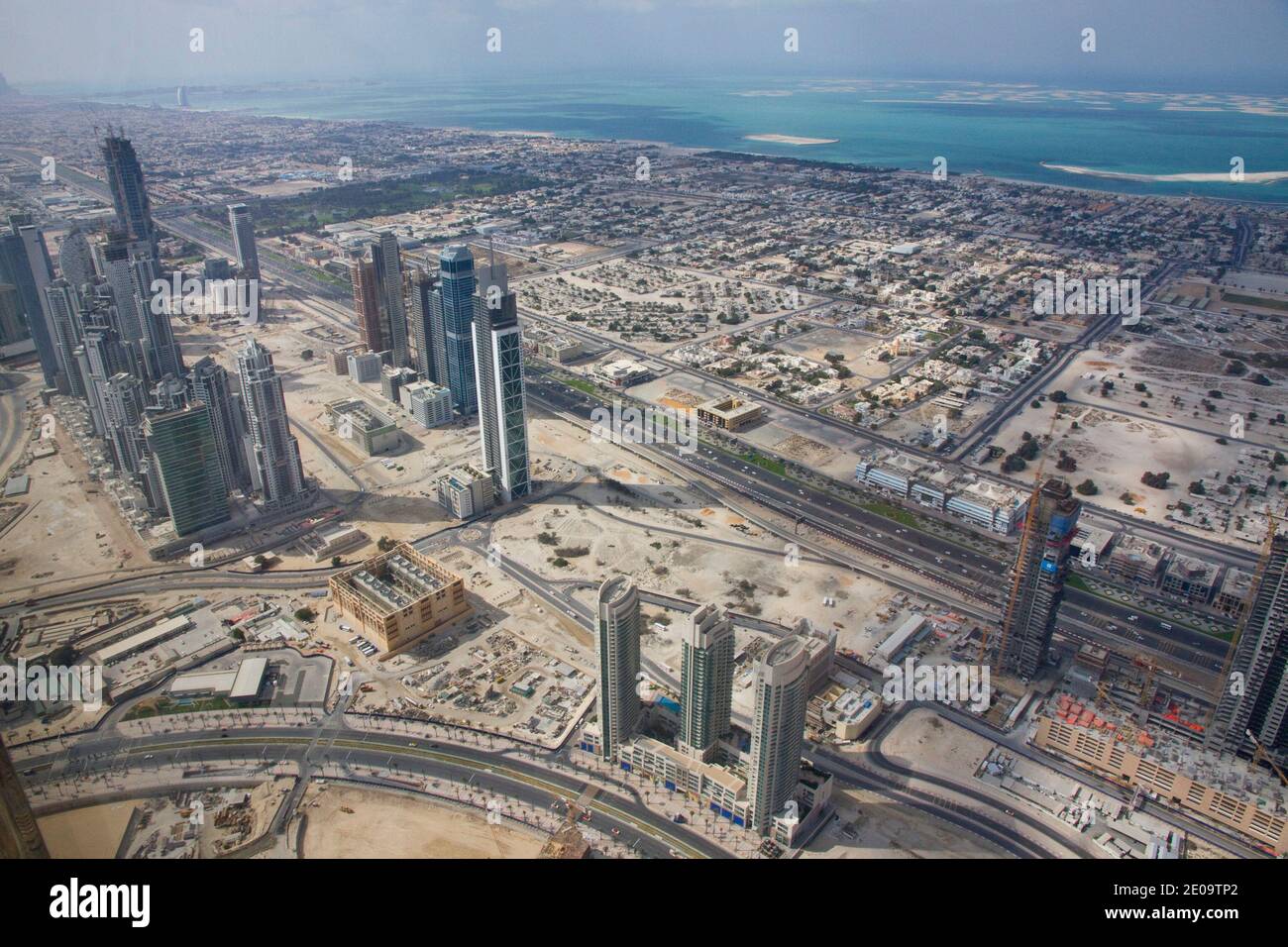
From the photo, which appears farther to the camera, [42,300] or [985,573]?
[42,300]

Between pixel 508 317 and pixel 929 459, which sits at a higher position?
pixel 508 317

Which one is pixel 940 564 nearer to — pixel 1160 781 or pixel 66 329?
pixel 1160 781

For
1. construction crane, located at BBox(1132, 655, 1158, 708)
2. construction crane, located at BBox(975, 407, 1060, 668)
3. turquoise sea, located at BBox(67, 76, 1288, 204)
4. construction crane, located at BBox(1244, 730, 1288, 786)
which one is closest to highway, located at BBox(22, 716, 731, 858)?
construction crane, located at BBox(975, 407, 1060, 668)

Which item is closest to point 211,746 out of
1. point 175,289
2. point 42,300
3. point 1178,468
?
point 42,300

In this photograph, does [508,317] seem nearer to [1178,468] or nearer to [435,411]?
[435,411]

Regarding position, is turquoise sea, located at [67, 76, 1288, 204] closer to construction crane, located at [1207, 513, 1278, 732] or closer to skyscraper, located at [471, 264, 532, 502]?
skyscraper, located at [471, 264, 532, 502]

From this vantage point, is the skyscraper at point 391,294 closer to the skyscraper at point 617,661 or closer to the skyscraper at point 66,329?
the skyscraper at point 66,329

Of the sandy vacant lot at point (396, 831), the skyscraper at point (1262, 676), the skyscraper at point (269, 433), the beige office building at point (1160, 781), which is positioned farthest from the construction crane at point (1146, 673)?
the skyscraper at point (269, 433)

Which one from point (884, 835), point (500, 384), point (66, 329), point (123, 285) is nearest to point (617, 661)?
point (884, 835)
